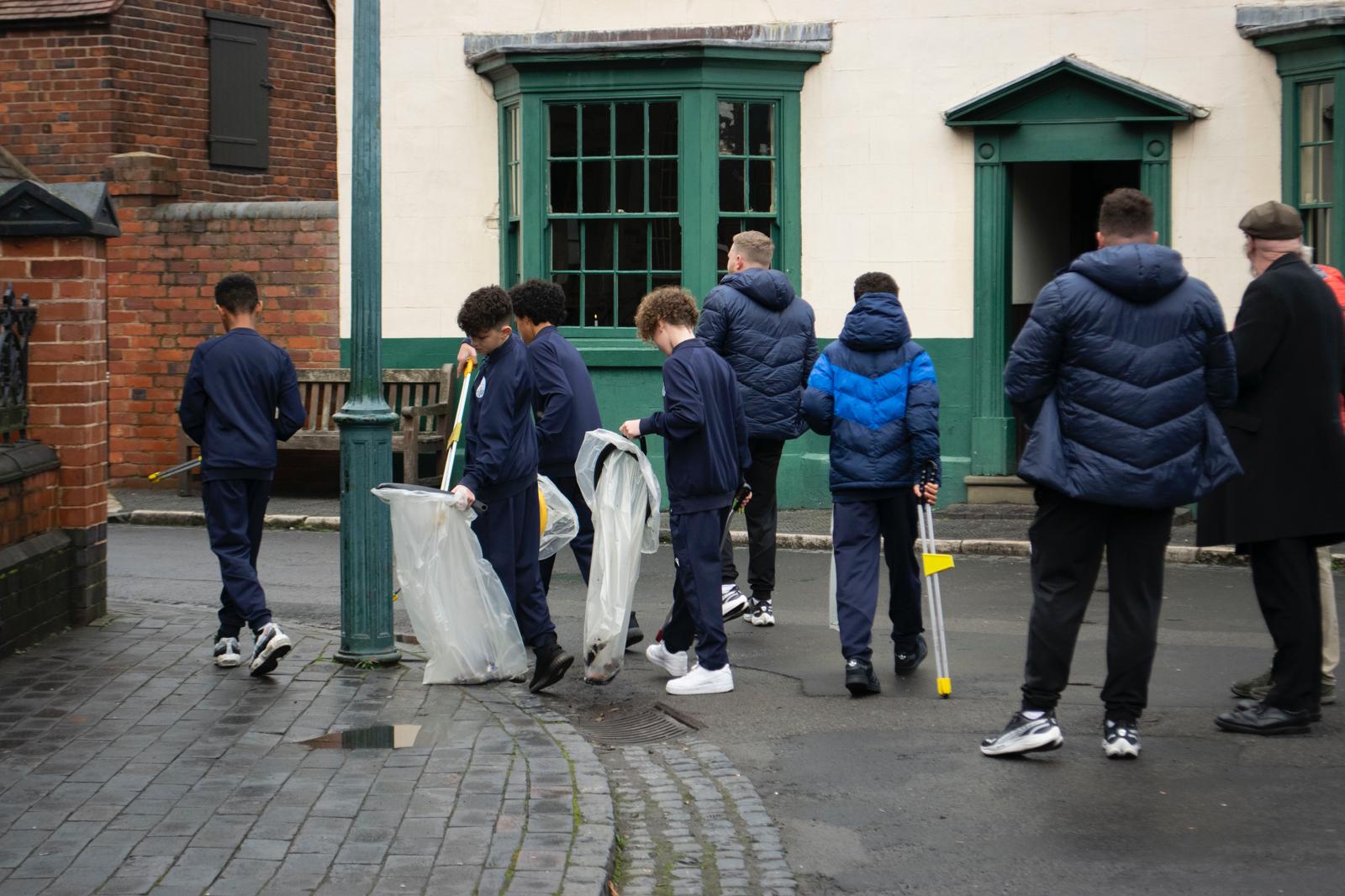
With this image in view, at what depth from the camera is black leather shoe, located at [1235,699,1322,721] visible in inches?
256

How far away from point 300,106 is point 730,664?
12268 mm

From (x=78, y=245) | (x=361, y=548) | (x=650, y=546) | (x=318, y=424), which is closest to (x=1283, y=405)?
(x=650, y=546)

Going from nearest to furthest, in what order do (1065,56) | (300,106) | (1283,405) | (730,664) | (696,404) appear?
(1283,405) < (696,404) < (730,664) < (1065,56) < (300,106)

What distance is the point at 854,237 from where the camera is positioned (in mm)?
13562

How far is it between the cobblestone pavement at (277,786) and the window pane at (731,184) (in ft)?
22.5

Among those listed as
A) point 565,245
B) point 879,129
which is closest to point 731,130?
point 879,129

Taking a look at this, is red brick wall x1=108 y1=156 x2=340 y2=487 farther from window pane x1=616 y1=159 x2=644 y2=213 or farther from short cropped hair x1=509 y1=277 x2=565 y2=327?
short cropped hair x1=509 y1=277 x2=565 y2=327

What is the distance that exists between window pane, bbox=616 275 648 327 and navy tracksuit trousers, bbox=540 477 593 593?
542cm

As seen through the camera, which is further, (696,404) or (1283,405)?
(696,404)

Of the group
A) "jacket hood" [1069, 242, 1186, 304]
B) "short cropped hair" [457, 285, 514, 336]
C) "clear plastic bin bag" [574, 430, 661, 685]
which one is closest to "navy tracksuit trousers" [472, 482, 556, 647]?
"clear plastic bin bag" [574, 430, 661, 685]

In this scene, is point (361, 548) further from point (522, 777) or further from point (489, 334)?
point (522, 777)

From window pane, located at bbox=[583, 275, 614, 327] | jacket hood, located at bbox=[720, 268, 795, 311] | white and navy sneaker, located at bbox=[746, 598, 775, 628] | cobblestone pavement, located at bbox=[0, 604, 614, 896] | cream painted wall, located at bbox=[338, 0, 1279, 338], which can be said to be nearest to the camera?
cobblestone pavement, located at bbox=[0, 604, 614, 896]

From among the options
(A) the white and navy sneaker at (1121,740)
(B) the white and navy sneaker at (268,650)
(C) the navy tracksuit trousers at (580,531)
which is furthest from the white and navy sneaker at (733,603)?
(A) the white and navy sneaker at (1121,740)

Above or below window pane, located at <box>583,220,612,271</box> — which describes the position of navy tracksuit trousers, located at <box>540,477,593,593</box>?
below
